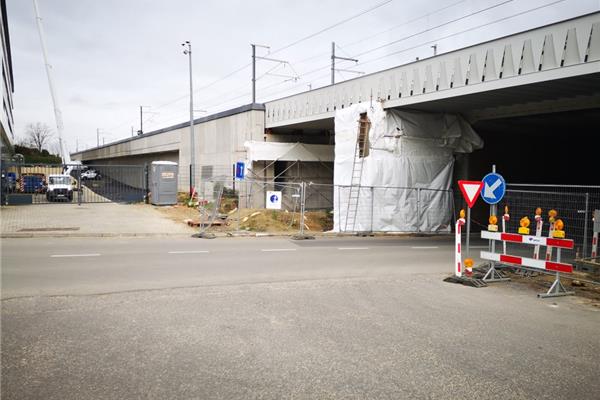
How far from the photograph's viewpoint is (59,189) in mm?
27125

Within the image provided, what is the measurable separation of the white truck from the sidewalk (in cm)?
508

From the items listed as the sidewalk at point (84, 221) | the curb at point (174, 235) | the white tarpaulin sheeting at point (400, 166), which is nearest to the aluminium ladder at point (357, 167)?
the white tarpaulin sheeting at point (400, 166)

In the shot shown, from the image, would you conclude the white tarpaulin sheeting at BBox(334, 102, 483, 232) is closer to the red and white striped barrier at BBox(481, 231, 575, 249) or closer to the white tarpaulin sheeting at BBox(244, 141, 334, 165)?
the white tarpaulin sheeting at BBox(244, 141, 334, 165)

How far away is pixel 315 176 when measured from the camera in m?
27.0

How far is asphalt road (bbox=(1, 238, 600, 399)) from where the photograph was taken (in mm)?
3947

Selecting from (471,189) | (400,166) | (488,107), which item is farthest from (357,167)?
(471,189)

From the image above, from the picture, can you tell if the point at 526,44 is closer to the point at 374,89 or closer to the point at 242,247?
the point at 374,89

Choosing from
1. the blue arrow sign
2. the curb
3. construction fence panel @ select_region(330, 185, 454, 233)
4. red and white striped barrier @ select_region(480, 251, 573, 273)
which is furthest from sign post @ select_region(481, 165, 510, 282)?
construction fence panel @ select_region(330, 185, 454, 233)

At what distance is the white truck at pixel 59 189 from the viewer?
87.9 ft

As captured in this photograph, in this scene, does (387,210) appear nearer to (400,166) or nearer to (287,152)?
(400,166)

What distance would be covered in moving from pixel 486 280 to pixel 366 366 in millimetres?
5656

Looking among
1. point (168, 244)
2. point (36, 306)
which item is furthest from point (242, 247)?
point (36, 306)

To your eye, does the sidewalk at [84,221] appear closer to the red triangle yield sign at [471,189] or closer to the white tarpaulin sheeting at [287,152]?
the white tarpaulin sheeting at [287,152]

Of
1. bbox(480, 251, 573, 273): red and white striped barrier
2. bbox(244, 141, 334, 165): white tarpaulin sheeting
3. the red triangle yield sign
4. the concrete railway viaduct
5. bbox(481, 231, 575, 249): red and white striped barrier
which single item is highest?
the concrete railway viaduct
